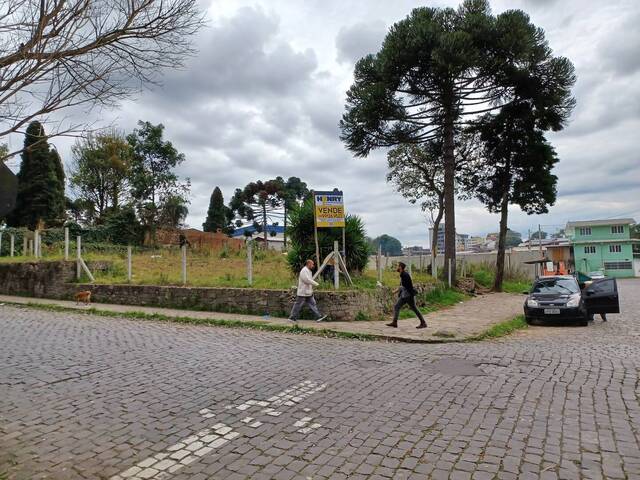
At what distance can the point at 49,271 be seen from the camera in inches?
679

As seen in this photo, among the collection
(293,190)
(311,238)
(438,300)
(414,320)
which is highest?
(293,190)

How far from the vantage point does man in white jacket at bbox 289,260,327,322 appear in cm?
1149

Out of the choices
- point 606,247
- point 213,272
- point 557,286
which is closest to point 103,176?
point 213,272

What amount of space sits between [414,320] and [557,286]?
4580mm

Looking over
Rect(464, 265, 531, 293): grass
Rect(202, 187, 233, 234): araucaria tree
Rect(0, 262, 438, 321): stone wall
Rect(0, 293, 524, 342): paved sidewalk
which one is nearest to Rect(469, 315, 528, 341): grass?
Rect(0, 293, 524, 342): paved sidewalk

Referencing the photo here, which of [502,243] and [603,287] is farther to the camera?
[502,243]

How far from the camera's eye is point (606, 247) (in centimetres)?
5744

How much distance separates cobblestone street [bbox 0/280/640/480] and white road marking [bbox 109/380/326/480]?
0.02 meters

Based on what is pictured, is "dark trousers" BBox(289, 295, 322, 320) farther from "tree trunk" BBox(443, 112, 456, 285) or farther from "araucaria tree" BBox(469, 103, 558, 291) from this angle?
"araucaria tree" BBox(469, 103, 558, 291)

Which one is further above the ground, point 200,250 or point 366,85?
point 366,85

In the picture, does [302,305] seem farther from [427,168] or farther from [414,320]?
[427,168]

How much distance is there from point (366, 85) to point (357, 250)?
9.26 meters

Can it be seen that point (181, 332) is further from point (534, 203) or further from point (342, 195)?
point (534, 203)

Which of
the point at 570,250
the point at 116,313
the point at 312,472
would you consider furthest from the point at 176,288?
Answer: the point at 570,250
